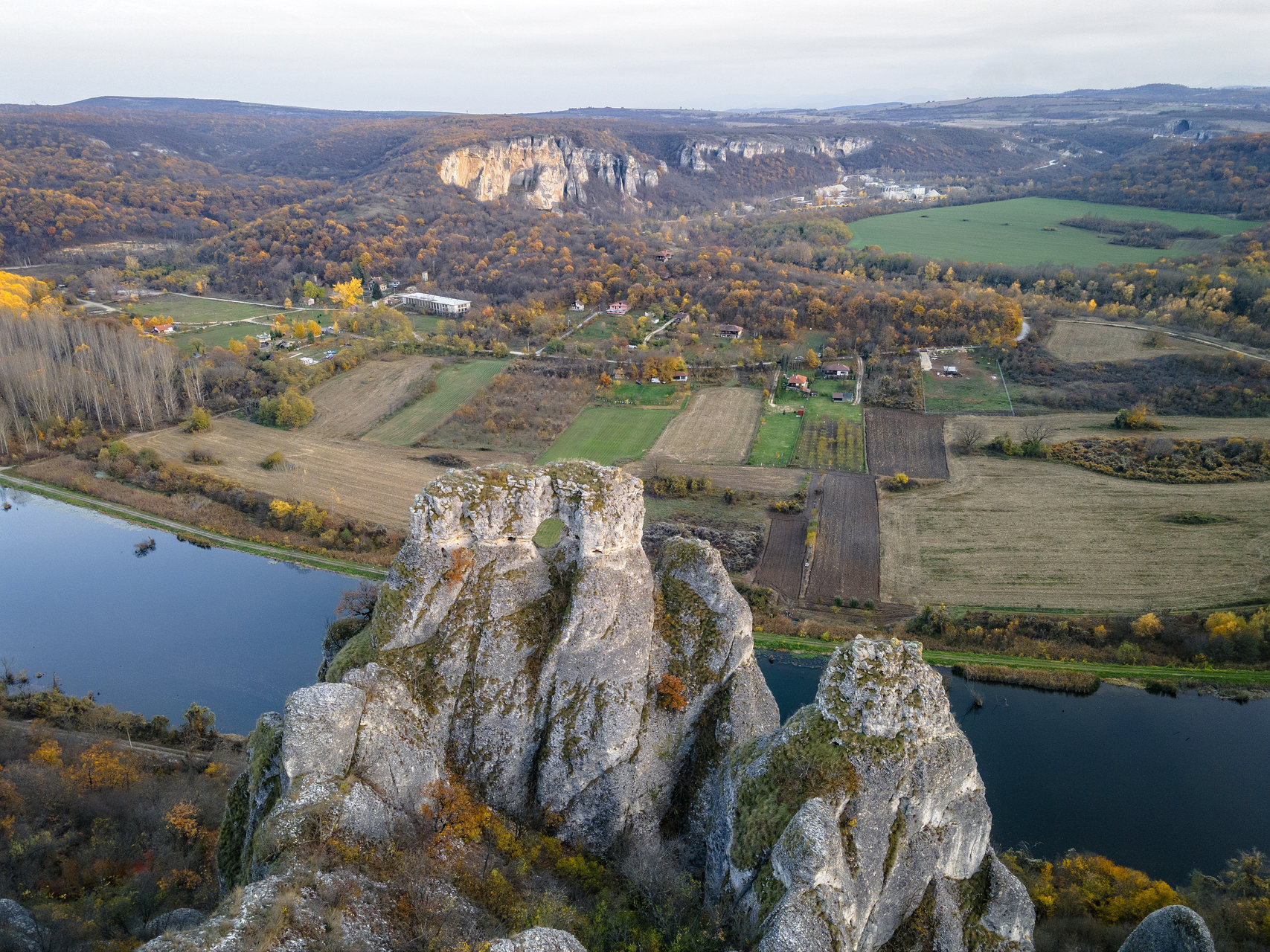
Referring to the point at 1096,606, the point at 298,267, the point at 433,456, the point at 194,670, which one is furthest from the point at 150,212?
the point at 1096,606

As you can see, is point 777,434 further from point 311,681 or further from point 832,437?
point 311,681

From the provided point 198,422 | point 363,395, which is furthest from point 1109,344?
point 198,422

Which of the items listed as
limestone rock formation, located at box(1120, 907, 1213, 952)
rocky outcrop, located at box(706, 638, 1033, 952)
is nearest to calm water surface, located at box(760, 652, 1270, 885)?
limestone rock formation, located at box(1120, 907, 1213, 952)

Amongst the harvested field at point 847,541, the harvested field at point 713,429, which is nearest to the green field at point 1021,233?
the harvested field at point 713,429

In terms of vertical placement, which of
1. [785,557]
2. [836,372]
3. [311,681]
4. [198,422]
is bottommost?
[311,681]

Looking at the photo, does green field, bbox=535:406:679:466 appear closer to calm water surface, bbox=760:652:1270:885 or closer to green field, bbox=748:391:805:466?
green field, bbox=748:391:805:466
